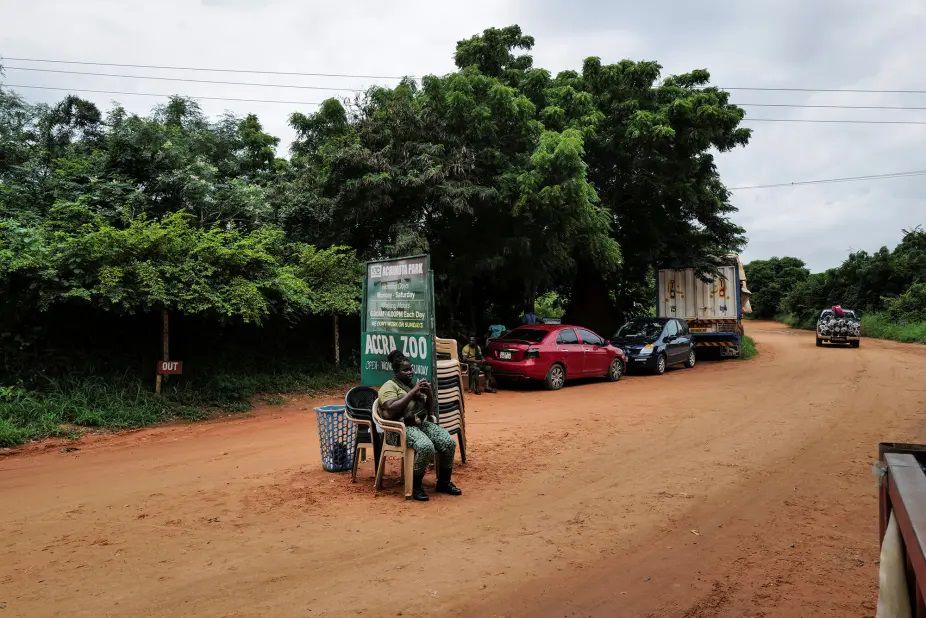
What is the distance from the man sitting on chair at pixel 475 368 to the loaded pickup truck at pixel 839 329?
18.2 m

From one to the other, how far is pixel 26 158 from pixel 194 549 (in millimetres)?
12674

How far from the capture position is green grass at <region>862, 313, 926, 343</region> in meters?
28.8

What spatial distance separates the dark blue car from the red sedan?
1.81 m

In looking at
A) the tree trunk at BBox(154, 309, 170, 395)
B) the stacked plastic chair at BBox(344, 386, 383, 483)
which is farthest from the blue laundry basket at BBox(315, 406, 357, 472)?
the tree trunk at BBox(154, 309, 170, 395)

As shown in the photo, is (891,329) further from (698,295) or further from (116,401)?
(116,401)

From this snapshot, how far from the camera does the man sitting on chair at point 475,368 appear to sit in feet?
45.4

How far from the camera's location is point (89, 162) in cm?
1332

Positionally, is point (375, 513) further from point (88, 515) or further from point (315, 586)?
point (88, 515)

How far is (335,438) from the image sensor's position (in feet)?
23.4

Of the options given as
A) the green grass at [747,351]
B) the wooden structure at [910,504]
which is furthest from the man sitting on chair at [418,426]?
the green grass at [747,351]

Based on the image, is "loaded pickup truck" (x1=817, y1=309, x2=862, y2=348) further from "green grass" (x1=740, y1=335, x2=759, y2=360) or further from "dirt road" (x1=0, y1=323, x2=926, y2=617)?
"dirt road" (x1=0, y1=323, x2=926, y2=617)

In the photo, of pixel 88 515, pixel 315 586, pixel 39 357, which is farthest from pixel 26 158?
pixel 315 586

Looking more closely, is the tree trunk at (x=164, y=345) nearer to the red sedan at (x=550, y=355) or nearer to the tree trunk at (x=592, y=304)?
the red sedan at (x=550, y=355)

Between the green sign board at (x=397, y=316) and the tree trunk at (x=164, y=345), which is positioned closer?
the green sign board at (x=397, y=316)
